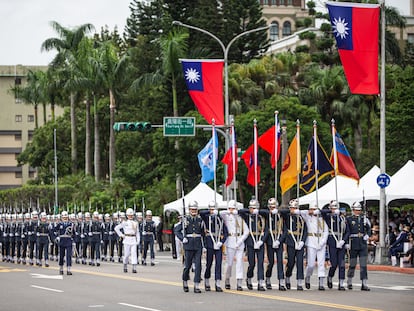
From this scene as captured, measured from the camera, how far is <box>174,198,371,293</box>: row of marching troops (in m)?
21.3

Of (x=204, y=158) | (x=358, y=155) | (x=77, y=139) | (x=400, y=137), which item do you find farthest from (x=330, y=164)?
(x=77, y=139)

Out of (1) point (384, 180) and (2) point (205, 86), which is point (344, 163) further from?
(2) point (205, 86)

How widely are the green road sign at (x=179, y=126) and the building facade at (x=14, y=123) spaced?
87364 millimetres

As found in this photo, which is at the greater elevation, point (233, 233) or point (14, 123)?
point (14, 123)

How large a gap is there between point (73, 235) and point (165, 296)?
45.9 ft

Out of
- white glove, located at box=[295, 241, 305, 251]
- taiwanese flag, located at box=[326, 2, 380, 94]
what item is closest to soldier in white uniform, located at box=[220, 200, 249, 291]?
white glove, located at box=[295, 241, 305, 251]

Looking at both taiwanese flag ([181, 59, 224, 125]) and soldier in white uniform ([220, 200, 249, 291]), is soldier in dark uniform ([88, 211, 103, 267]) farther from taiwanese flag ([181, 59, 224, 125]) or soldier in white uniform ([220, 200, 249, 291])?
soldier in white uniform ([220, 200, 249, 291])

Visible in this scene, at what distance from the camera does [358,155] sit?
58500 millimetres

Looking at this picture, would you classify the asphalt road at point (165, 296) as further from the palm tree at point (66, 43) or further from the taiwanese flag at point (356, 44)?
the palm tree at point (66, 43)

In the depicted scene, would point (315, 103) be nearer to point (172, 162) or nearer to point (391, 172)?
point (172, 162)

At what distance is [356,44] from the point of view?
2725 cm

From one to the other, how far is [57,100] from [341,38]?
215 ft

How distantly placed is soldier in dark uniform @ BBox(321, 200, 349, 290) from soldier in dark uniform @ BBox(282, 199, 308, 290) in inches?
21.6

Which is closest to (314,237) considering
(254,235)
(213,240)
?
(254,235)
